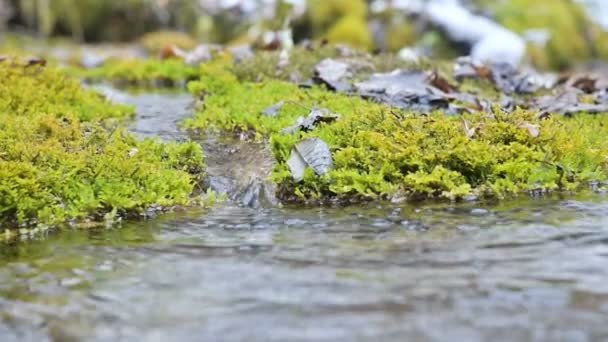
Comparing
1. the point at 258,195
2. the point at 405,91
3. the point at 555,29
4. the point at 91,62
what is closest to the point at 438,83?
the point at 405,91

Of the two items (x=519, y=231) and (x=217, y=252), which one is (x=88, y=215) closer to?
(x=217, y=252)

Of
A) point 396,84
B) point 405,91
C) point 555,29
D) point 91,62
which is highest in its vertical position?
point 555,29

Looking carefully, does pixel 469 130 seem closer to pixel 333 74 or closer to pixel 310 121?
pixel 310 121

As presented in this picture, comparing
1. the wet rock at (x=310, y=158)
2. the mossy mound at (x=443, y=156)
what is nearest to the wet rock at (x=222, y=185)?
the mossy mound at (x=443, y=156)

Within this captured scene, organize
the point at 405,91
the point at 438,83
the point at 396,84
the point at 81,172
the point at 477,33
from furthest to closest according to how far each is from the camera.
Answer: the point at 477,33
the point at 438,83
the point at 396,84
the point at 405,91
the point at 81,172

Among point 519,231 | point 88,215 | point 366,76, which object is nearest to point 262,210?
point 88,215

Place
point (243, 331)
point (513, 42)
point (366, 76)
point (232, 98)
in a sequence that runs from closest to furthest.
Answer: point (243, 331), point (232, 98), point (366, 76), point (513, 42)

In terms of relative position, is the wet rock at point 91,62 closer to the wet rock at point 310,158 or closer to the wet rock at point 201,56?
the wet rock at point 201,56
